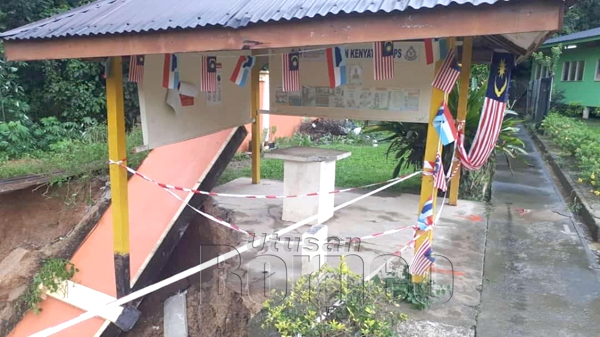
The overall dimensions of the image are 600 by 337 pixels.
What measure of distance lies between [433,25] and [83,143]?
7.75m

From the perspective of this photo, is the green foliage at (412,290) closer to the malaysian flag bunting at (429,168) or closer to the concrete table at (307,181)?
the malaysian flag bunting at (429,168)

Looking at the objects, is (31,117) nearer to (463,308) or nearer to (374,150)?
(374,150)

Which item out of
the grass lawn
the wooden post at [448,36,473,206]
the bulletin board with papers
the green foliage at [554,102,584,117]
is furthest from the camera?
the green foliage at [554,102,584,117]

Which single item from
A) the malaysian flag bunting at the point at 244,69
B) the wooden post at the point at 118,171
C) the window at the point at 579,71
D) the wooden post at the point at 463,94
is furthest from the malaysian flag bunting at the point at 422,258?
the window at the point at 579,71

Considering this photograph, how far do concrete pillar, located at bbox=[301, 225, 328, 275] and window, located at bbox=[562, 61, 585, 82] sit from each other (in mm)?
19878

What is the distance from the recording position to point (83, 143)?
8680 millimetres

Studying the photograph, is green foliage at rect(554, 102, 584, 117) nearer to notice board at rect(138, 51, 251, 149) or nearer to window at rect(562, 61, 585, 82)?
window at rect(562, 61, 585, 82)

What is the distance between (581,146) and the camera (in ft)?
31.2

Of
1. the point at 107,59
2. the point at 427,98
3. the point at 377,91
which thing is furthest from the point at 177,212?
the point at 427,98

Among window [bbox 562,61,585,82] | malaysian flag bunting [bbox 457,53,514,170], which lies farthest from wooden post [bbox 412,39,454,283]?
window [bbox 562,61,585,82]

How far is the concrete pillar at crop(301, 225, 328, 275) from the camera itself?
379 cm

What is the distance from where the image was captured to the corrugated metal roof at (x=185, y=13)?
2.80 m

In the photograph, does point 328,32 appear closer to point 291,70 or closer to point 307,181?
point 291,70

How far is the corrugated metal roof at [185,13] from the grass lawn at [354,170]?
15.2 ft
